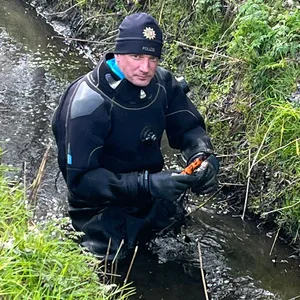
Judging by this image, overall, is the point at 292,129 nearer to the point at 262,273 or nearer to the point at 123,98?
the point at 262,273

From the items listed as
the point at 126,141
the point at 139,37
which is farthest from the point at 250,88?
the point at 139,37

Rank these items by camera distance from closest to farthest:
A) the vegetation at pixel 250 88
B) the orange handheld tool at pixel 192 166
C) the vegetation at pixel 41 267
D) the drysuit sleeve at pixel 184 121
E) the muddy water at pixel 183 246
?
the vegetation at pixel 41 267 → the orange handheld tool at pixel 192 166 → the muddy water at pixel 183 246 → the drysuit sleeve at pixel 184 121 → the vegetation at pixel 250 88

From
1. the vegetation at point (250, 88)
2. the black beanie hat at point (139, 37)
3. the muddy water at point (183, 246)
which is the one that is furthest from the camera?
the vegetation at point (250, 88)

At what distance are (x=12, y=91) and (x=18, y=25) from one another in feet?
8.31

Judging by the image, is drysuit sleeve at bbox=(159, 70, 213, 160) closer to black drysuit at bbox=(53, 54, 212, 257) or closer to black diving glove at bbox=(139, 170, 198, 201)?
black drysuit at bbox=(53, 54, 212, 257)

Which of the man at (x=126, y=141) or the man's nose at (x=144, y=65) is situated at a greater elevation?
the man's nose at (x=144, y=65)

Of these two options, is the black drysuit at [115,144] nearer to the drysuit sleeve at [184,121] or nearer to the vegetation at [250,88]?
the drysuit sleeve at [184,121]

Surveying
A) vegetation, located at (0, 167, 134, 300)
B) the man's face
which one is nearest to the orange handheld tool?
the man's face

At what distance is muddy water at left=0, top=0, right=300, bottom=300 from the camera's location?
4258mm

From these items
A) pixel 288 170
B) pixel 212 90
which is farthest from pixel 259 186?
pixel 212 90

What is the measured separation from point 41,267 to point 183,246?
1797mm

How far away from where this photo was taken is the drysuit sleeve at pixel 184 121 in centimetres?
441

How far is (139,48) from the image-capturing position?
3.91 metres

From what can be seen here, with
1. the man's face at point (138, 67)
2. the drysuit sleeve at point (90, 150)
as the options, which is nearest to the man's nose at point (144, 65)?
the man's face at point (138, 67)
